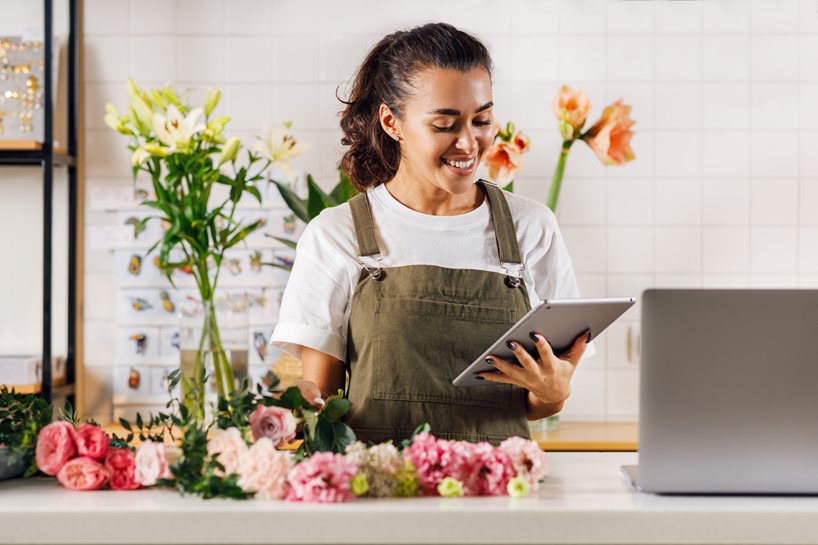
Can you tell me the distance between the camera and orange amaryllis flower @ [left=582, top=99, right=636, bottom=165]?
101 inches

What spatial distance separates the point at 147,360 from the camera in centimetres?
299

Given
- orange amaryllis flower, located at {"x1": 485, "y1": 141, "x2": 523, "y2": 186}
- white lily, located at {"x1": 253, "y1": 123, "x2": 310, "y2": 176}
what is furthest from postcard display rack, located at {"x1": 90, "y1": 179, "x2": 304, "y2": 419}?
orange amaryllis flower, located at {"x1": 485, "y1": 141, "x2": 523, "y2": 186}

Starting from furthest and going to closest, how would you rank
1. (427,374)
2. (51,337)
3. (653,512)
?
(51,337)
(427,374)
(653,512)

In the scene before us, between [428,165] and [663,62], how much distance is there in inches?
63.9

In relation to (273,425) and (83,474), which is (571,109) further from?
(83,474)

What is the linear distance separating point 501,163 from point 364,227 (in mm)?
960

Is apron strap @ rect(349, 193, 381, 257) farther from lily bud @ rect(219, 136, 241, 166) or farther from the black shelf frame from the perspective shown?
the black shelf frame

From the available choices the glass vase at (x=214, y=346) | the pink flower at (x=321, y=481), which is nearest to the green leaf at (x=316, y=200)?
the glass vase at (x=214, y=346)

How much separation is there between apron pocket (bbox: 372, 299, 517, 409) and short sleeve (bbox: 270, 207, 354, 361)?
77 millimetres

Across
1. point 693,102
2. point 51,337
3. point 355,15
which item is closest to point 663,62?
point 693,102

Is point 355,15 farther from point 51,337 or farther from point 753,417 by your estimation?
point 753,417

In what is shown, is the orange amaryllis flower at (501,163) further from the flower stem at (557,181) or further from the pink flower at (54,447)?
the pink flower at (54,447)

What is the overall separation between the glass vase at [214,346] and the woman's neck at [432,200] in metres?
0.41

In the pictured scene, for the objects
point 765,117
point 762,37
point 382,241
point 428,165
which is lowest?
point 382,241
